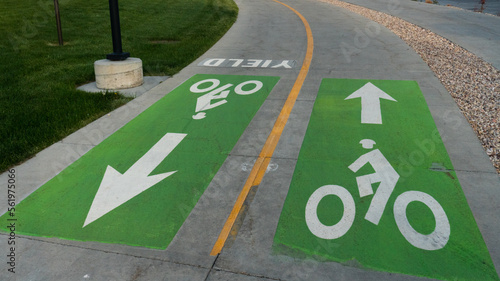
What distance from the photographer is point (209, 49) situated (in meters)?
13.1

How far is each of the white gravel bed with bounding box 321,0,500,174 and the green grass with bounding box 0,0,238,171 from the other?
256 inches

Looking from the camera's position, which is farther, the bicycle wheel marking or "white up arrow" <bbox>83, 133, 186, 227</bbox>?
"white up arrow" <bbox>83, 133, 186, 227</bbox>

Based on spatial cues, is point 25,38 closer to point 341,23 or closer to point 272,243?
point 341,23

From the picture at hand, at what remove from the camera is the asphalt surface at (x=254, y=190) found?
157 inches

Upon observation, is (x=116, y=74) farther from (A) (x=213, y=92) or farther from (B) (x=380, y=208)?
(B) (x=380, y=208)

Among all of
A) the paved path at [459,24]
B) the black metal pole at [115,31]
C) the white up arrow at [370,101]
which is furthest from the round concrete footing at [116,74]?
the paved path at [459,24]

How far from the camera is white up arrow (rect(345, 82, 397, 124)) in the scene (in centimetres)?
744

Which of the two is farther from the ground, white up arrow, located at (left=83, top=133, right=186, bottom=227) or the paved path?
the paved path

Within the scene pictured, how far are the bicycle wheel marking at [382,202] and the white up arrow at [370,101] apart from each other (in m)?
0.05

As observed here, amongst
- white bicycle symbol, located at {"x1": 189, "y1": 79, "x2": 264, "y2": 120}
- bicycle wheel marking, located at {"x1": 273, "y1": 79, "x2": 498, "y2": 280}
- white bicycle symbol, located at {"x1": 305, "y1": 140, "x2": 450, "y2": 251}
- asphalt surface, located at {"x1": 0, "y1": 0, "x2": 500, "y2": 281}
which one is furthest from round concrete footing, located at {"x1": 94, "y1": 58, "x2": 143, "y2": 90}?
white bicycle symbol, located at {"x1": 305, "y1": 140, "x2": 450, "y2": 251}

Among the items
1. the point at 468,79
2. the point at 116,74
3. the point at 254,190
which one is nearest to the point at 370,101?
the point at 468,79

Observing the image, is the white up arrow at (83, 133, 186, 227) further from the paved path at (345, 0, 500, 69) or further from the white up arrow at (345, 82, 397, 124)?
the paved path at (345, 0, 500, 69)

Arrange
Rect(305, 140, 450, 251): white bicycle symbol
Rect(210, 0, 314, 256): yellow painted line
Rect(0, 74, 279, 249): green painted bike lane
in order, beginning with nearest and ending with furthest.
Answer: Rect(305, 140, 450, 251): white bicycle symbol, Rect(210, 0, 314, 256): yellow painted line, Rect(0, 74, 279, 249): green painted bike lane

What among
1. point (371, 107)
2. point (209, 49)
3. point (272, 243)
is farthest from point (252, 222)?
point (209, 49)
